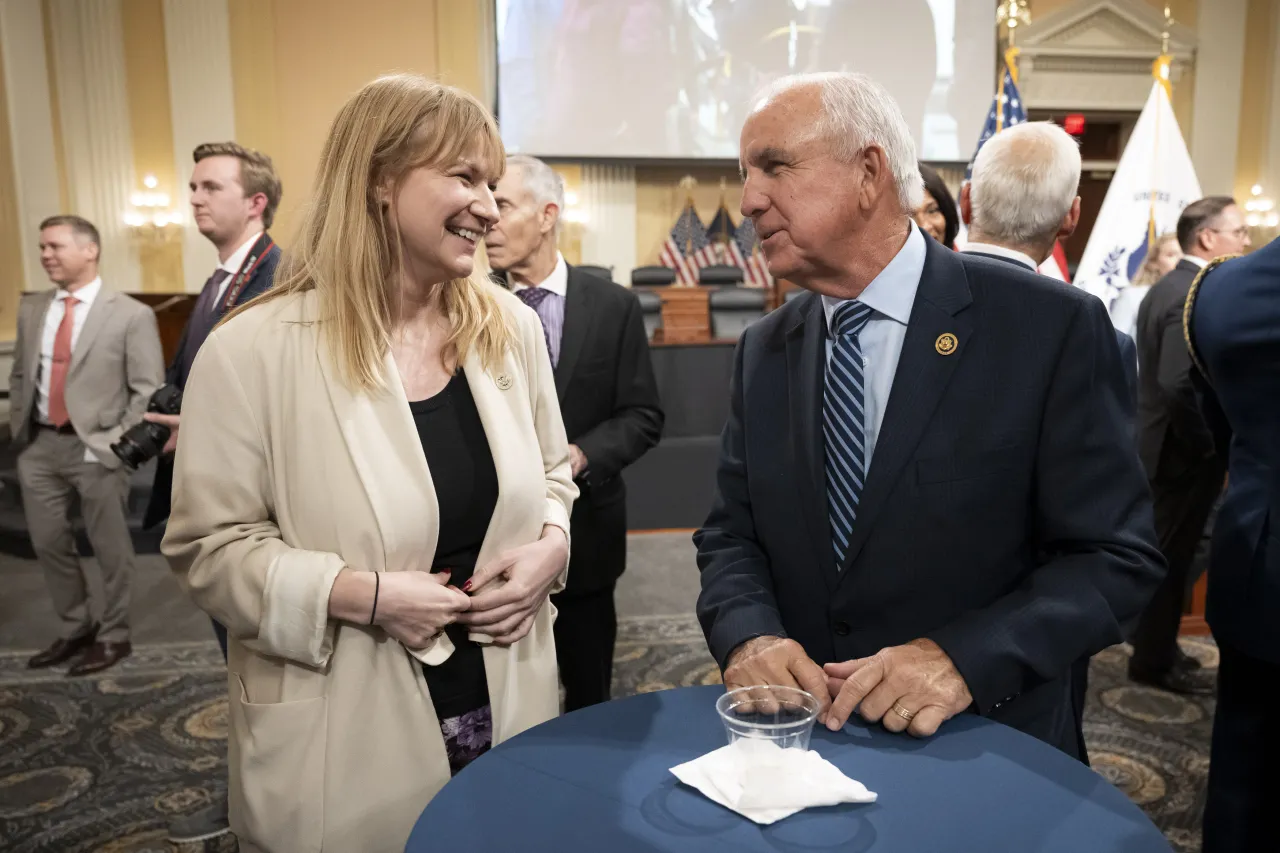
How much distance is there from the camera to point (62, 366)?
4066 mm

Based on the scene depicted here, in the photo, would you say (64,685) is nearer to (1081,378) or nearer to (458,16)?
(1081,378)

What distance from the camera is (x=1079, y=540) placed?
4.37ft

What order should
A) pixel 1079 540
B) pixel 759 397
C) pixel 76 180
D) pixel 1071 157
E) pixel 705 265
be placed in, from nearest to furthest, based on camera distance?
pixel 1079 540
pixel 759 397
pixel 1071 157
pixel 76 180
pixel 705 265

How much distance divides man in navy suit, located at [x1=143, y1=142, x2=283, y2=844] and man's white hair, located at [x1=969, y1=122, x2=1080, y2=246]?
178cm

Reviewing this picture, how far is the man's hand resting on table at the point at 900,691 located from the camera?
118 centimetres

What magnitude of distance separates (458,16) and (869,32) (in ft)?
13.8

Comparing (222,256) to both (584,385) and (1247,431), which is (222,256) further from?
(1247,431)

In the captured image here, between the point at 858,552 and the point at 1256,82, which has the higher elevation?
the point at 1256,82

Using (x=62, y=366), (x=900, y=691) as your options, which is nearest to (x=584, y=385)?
(x=900, y=691)

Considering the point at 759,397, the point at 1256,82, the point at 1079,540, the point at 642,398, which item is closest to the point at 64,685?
the point at 642,398

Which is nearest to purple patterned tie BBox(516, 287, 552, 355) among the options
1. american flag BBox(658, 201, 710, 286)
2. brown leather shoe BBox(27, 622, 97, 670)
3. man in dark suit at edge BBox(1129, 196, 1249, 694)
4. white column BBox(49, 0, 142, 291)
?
man in dark suit at edge BBox(1129, 196, 1249, 694)

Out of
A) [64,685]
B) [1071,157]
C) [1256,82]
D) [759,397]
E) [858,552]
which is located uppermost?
[1256,82]

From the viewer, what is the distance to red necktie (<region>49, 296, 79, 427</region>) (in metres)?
4.02

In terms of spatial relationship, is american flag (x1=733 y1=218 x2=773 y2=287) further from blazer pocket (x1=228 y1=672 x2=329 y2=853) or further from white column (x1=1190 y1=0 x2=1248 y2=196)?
blazer pocket (x1=228 y1=672 x2=329 y2=853)
